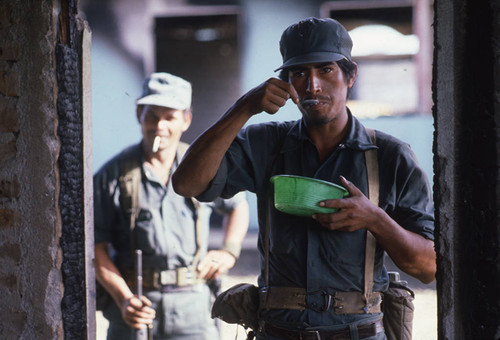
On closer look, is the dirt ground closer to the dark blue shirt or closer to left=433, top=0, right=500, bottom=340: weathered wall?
the dark blue shirt

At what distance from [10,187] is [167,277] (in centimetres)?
159

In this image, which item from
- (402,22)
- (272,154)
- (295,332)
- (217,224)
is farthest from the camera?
(217,224)

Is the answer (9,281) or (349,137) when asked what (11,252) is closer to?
(9,281)

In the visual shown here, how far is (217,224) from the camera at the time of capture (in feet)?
22.9

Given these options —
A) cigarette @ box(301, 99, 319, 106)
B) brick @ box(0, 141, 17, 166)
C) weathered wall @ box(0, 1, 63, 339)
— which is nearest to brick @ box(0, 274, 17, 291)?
weathered wall @ box(0, 1, 63, 339)

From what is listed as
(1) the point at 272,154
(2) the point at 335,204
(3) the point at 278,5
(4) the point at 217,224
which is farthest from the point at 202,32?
(2) the point at 335,204

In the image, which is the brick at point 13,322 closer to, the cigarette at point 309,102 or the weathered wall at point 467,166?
the cigarette at point 309,102

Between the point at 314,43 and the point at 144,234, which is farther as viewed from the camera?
the point at 144,234

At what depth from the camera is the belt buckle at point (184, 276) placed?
3.39 meters

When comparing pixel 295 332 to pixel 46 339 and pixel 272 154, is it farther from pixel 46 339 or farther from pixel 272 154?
pixel 46 339

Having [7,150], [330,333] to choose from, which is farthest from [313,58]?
[7,150]

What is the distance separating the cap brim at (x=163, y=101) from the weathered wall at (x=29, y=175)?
5.56ft

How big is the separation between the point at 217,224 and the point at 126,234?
3.58 meters

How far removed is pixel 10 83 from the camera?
1912mm
